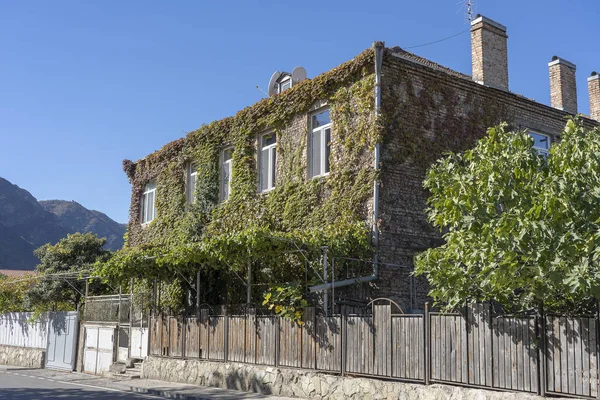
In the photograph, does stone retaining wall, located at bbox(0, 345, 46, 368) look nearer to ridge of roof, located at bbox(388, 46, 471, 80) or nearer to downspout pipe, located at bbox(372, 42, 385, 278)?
downspout pipe, located at bbox(372, 42, 385, 278)

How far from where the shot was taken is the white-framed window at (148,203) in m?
26.4

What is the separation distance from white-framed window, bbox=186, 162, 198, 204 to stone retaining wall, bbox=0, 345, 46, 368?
8736 mm

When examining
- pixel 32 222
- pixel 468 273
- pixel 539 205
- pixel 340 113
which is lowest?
pixel 468 273

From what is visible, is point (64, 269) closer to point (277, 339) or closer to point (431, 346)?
point (277, 339)

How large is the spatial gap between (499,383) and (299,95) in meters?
10.7

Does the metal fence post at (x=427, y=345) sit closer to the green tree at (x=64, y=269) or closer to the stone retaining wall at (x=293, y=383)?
the stone retaining wall at (x=293, y=383)

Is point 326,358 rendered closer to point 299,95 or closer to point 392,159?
point 392,159

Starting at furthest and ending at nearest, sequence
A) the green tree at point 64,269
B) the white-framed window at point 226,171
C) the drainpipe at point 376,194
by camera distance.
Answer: the green tree at point 64,269 < the white-framed window at point 226,171 < the drainpipe at point 376,194

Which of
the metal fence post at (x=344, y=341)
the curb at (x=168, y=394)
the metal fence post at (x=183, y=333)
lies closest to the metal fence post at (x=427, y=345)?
the metal fence post at (x=344, y=341)

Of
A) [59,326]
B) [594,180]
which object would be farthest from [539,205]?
[59,326]

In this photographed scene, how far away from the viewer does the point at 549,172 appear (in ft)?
33.6

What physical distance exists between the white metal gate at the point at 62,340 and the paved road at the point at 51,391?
405 centimetres

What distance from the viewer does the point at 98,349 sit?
76.2 feet

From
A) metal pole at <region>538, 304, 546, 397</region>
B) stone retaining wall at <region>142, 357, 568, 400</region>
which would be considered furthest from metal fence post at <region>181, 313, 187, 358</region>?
metal pole at <region>538, 304, 546, 397</region>
